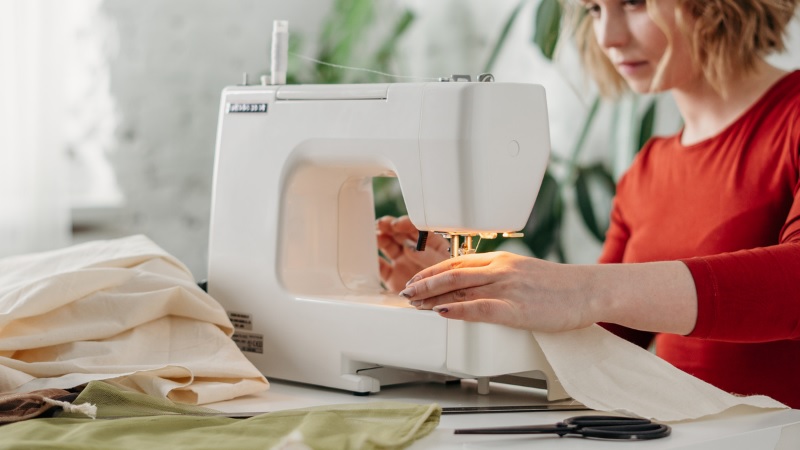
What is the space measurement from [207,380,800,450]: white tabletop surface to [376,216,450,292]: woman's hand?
243mm

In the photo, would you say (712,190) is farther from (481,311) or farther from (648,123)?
(648,123)

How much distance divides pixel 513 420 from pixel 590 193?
1829 mm

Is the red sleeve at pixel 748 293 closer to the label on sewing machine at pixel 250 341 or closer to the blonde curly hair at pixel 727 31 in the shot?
the blonde curly hair at pixel 727 31

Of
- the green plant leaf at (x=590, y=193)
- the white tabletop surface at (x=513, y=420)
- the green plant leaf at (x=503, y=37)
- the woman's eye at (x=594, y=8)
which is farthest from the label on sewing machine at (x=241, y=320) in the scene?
the green plant leaf at (x=503, y=37)

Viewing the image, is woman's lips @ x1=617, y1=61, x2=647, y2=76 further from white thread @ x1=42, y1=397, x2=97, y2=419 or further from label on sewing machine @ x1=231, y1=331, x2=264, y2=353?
white thread @ x1=42, y1=397, x2=97, y2=419

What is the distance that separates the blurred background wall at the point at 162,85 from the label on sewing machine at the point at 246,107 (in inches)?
56.6

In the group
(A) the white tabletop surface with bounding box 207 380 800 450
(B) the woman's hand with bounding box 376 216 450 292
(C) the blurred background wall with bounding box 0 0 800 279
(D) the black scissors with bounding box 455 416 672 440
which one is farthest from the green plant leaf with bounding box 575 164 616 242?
(D) the black scissors with bounding box 455 416 672 440

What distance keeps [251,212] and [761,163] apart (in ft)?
2.63

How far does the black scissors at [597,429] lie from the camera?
1029mm

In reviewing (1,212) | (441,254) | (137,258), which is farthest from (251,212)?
(1,212)

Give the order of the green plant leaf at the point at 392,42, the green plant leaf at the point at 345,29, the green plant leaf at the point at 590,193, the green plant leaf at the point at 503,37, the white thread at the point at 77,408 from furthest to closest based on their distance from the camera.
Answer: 1. the green plant leaf at the point at 345,29
2. the green plant leaf at the point at 392,42
3. the green plant leaf at the point at 503,37
4. the green plant leaf at the point at 590,193
5. the white thread at the point at 77,408

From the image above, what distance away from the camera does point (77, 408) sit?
104cm

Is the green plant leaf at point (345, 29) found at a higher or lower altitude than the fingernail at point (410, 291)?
higher

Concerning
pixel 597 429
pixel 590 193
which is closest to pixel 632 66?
pixel 597 429
